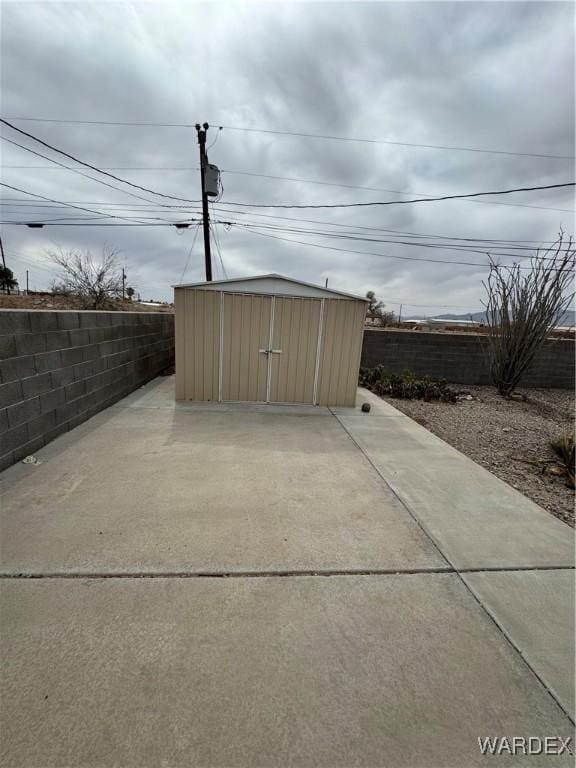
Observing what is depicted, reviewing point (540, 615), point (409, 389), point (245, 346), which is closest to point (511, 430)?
point (409, 389)

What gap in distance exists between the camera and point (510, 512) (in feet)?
10.1

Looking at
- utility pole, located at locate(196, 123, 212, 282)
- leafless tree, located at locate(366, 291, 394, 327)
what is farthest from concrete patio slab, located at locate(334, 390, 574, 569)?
leafless tree, located at locate(366, 291, 394, 327)

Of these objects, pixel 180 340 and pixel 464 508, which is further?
pixel 180 340

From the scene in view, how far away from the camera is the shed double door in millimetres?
5648

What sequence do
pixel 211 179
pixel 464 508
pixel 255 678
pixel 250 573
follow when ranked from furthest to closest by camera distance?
1. pixel 211 179
2. pixel 464 508
3. pixel 250 573
4. pixel 255 678

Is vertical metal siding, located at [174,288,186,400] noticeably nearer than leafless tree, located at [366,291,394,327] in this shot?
Yes

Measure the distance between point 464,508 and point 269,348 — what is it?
368 centimetres

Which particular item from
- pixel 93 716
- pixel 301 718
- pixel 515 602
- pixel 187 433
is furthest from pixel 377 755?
pixel 187 433

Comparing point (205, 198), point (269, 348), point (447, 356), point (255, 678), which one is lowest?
point (255, 678)

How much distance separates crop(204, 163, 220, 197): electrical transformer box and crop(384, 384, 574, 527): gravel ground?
373 inches

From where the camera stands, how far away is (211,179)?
1185 centimetres

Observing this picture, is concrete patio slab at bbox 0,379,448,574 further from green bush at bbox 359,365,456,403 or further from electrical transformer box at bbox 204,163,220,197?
electrical transformer box at bbox 204,163,220,197

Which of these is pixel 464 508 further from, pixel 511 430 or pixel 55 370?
pixel 55 370

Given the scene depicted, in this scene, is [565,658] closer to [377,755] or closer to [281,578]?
[377,755]
